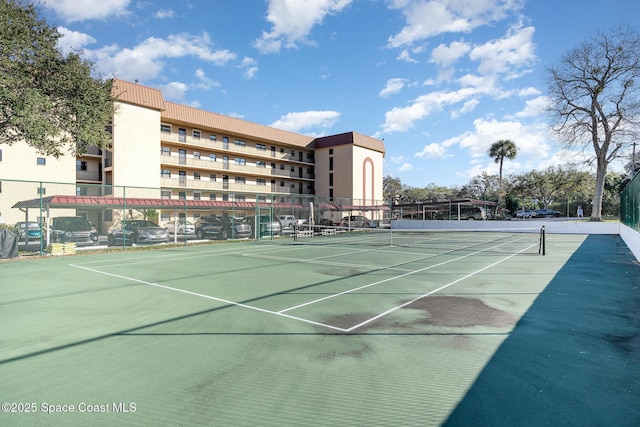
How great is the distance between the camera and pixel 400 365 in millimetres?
4195

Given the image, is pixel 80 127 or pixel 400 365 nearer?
pixel 400 365

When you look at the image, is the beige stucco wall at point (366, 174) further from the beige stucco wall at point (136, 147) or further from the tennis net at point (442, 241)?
the beige stucco wall at point (136, 147)

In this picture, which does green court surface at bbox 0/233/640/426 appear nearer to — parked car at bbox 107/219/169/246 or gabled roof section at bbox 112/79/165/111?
parked car at bbox 107/219/169/246

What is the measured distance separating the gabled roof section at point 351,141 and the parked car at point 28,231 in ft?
138

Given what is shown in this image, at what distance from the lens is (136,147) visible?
3609 centimetres

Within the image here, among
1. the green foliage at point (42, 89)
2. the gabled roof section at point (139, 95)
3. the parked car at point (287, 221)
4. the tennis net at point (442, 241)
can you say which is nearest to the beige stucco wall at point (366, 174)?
the tennis net at point (442, 241)

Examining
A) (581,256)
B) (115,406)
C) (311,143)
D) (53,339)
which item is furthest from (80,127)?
(311,143)

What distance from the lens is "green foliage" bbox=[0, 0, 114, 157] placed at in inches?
700

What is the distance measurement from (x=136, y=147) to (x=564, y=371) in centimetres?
3983

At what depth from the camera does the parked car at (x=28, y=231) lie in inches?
703

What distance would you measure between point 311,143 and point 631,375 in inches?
2185

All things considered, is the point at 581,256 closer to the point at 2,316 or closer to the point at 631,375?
the point at 631,375

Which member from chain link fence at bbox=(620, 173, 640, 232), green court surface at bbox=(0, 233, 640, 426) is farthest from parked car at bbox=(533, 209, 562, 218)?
green court surface at bbox=(0, 233, 640, 426)

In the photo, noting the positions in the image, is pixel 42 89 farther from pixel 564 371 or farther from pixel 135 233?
pixel 564 371
